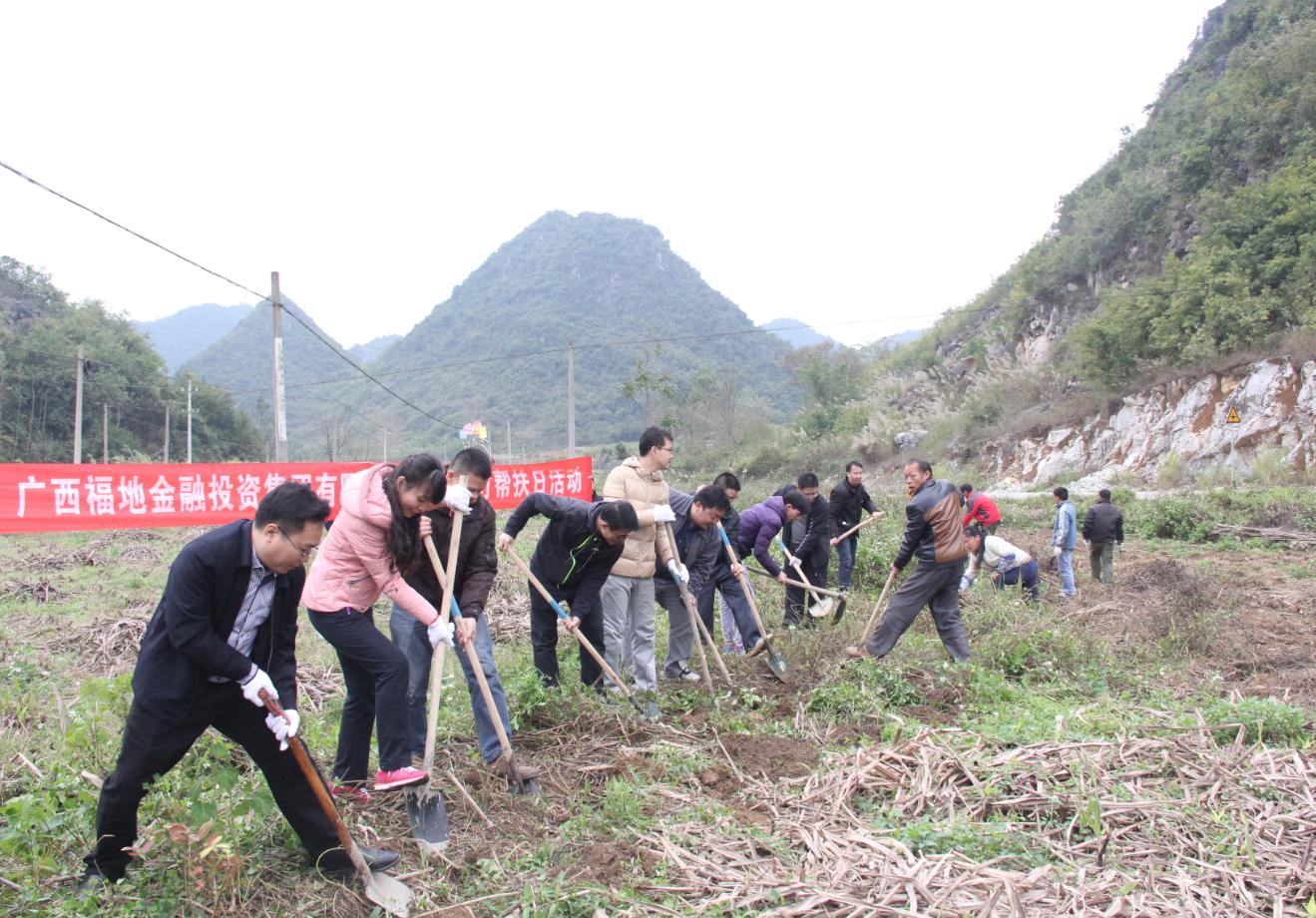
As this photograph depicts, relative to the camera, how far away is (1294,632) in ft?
22.4

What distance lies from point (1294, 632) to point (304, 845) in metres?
7.40

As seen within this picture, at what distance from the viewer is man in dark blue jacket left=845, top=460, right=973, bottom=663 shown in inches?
233

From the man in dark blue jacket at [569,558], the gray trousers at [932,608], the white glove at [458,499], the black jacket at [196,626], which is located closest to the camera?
the black jacket at [196,626]

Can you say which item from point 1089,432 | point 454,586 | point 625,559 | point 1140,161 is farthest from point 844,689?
point 1140,161

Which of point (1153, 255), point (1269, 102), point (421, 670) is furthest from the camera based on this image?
point (1153, 255)

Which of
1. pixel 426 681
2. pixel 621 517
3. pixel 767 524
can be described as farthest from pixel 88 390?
pixel 621 517

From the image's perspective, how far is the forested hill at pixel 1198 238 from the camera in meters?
16.0

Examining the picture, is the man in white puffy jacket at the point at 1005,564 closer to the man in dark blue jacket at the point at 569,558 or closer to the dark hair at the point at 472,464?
the man in dark blue jacket at the point at 569,558

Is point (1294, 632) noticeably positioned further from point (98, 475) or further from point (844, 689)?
point (98, 475)

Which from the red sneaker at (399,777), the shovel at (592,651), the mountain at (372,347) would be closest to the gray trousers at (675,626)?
the shovel at (592,651)

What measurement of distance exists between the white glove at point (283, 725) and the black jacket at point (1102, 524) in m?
8.54

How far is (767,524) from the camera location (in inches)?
271

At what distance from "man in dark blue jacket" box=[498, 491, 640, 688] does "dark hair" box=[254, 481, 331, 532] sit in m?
1.94

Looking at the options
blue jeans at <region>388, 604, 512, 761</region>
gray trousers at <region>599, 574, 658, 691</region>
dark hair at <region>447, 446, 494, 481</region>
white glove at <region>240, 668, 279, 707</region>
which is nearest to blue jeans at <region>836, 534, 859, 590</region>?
gray trousers at <region>599, 574, 658, 691</region>
